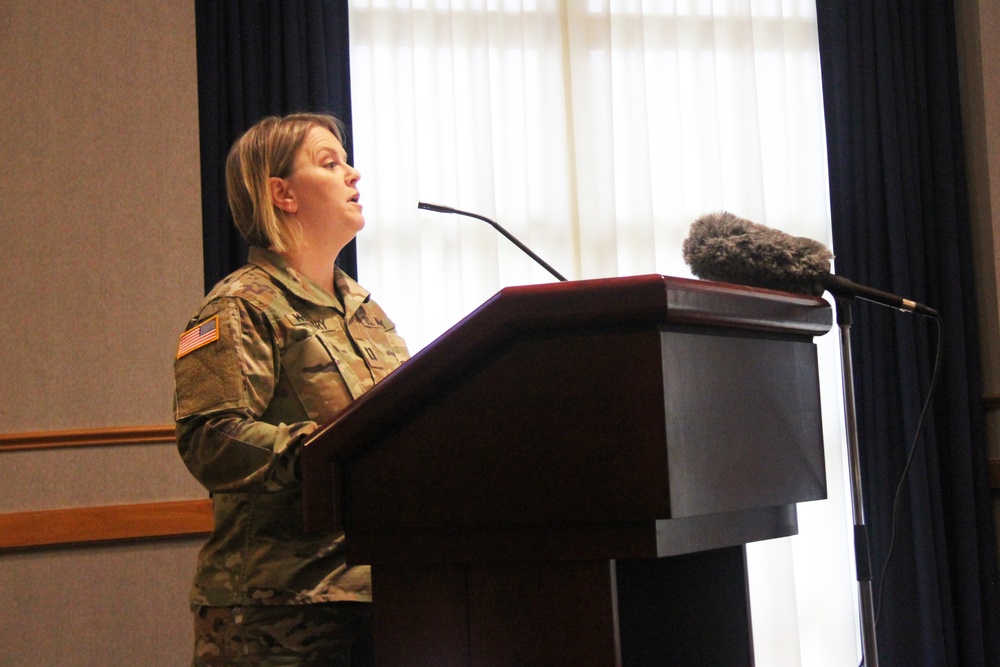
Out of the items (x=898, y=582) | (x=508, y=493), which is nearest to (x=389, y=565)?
(x=508, y=493)

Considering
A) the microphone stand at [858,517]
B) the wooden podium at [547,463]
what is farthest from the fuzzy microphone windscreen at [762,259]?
the microphone stand at [858,517]

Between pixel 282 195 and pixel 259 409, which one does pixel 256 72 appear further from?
pixel 259 409

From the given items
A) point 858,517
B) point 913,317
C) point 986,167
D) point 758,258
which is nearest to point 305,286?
point 758,258

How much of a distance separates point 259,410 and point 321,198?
0.46 m

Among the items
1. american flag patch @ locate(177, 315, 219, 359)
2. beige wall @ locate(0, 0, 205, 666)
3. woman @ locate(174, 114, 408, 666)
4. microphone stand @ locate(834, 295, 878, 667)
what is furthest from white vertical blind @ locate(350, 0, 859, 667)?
american flag patch @ locate(177, 315, 219, 359)

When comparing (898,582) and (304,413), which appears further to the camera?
(898,582)

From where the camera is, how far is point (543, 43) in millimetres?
3453

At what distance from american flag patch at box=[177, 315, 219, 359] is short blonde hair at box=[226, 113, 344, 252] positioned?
0.88 ft

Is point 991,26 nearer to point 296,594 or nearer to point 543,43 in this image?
point 543,43

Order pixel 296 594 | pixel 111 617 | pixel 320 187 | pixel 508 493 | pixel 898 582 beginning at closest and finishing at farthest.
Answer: pixel 508 493 < pixel 296 594 < pixel 320 187 < pixel 111 617 < pixel 898 582

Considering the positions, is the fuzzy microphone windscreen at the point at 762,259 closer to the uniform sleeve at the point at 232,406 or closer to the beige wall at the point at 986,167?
the uniform sleeve at the point at 232,406

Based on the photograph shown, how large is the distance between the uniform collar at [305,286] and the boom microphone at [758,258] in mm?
624

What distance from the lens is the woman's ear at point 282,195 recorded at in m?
1.71

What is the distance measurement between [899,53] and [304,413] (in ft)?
9.77
